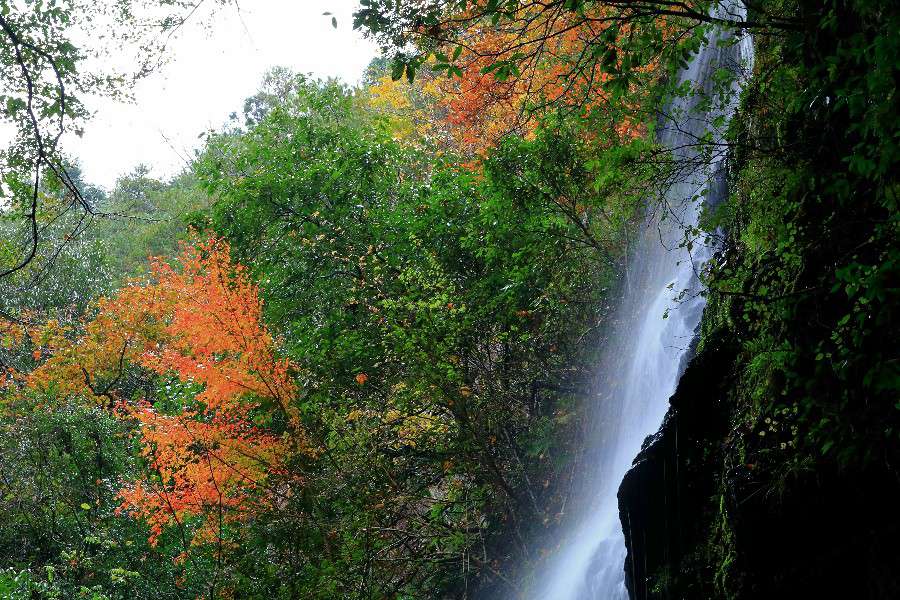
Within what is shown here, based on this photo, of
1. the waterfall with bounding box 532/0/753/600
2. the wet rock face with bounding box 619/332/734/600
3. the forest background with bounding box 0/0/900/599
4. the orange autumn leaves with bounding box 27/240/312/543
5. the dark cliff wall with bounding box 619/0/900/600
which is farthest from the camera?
the orange autumn leaves with bounding box 27/240/312/543

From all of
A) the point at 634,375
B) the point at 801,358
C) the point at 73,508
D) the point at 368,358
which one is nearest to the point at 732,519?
the point at 801,358

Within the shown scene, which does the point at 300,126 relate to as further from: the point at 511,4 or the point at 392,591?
the point at 511,4

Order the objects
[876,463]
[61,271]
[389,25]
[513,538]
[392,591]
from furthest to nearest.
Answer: [61,271]
[513,538]
[392,591]
[389,25]
[876,463]

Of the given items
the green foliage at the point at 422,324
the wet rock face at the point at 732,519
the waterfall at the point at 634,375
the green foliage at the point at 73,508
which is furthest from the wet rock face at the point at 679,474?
the green foliage at the point at 73,508

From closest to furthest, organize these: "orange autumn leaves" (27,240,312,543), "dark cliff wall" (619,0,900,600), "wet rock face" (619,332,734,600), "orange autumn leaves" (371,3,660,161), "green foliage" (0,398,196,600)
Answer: "dark cliff wall" (619,0,900,600)
"orange autumn leaves" (371,3,660,161)
"wet rock face" (619,332,734,600)
"green foliage" (0,398,196,600)
"orange autumn leaves" (27,240,312,543)

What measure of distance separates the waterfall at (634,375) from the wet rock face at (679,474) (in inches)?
80.2

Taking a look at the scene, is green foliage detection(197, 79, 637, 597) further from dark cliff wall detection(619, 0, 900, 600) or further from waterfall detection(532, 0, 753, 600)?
dark cliff wall detection(619, 0, 900, 600)

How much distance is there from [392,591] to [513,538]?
2.36 m

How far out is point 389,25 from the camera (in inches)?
177

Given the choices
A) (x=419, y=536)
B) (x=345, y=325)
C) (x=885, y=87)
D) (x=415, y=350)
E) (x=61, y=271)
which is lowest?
(x=885, y=87)

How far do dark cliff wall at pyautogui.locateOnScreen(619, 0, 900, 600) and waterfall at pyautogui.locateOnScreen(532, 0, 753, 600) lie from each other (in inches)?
98.8

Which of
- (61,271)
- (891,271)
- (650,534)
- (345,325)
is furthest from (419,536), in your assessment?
(61,271)

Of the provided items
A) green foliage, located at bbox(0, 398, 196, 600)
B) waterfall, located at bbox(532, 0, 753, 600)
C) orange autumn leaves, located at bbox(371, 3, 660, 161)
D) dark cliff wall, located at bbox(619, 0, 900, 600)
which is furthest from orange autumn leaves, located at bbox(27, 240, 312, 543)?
dark cliff wall, located at bbox(619, 0, 900, 600)

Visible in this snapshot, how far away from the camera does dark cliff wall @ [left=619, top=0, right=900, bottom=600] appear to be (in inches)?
143
